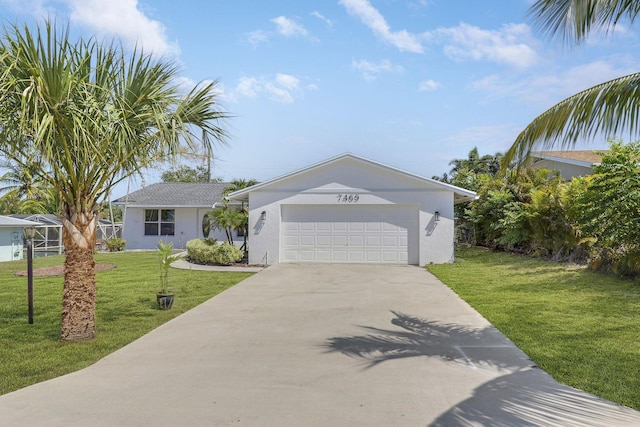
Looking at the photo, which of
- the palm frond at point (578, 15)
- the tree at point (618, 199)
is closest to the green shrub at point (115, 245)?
the tree at point (618, 199)

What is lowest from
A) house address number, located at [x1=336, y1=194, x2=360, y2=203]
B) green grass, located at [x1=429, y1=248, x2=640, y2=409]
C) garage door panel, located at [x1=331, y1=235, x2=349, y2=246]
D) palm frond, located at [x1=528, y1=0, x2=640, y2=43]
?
green grass, located at [x1=429, y1=248, x2=640, y2=409]

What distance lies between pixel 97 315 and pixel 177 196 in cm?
1811

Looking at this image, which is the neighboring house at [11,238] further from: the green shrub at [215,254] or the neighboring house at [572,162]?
the neighboring house at [572,162]

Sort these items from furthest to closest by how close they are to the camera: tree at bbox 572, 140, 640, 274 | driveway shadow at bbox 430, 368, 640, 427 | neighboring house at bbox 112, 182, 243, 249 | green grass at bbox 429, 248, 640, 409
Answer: neighboring house at bbox 112, 182, 243, 249 → tree at bbox 572, 140, 640, 274 → green grass at bbox 429, 248, 640, 409 → driveway shadow at bbox 430, 368, 640, 427

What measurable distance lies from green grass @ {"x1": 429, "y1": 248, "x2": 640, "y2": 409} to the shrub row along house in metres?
2.27

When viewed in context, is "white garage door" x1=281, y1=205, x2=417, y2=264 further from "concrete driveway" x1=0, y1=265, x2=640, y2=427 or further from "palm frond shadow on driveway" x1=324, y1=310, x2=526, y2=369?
"palm frond shadow on driveway" x1=324, y1=310, x2=526, y2=369

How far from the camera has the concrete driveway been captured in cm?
352

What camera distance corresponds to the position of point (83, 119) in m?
5.23

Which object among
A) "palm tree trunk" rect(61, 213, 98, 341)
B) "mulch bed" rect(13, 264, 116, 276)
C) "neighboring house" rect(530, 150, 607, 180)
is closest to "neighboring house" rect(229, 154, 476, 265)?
"mulch bed" rect(13, 264, 116, 276)

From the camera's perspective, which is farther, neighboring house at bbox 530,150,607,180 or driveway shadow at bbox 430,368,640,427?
neighboring house at bbox 530,150,607,180

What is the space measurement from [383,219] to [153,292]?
8896mm

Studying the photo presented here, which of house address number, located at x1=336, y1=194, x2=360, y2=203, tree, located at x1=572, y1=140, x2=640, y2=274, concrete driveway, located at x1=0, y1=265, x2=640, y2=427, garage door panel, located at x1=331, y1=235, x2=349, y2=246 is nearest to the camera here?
concrete driveway, located at x1=0, y1=265, x2=640, y2=427

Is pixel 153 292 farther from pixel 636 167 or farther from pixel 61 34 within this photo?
pixel 636 167

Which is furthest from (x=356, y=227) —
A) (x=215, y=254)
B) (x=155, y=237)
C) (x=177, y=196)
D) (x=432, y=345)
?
(x=155, y=237)
